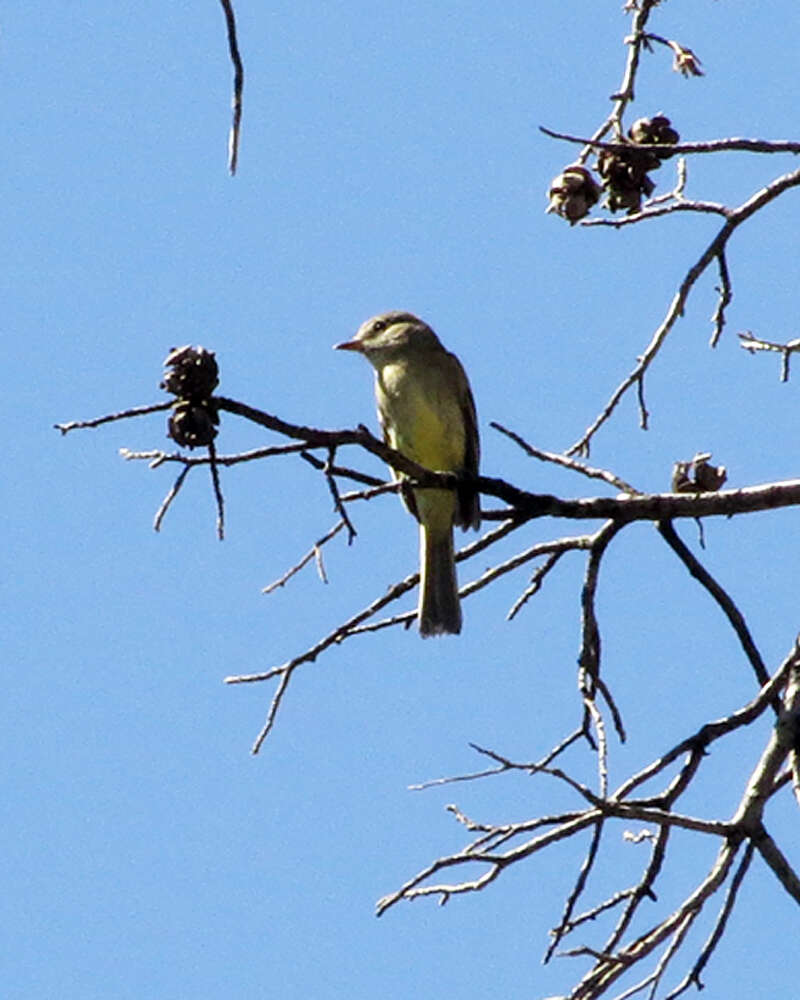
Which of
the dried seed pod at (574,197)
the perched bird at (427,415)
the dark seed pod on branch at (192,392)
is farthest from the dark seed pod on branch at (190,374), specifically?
the perched bird at (427,415)

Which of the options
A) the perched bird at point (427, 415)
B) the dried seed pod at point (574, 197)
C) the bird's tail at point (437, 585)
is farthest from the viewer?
the perched bird at point (427, 415)

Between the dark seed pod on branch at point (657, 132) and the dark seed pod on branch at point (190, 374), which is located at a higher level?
the dark seed pod on branch at point (657, 132)

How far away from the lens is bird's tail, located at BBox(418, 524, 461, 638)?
6320 mm

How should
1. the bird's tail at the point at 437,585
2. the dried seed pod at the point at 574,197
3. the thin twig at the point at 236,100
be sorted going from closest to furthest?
1. the thin twig at the point at 236,100
2. the dried seed pod at the point at 574,197
3. the bird's tail at the point at 437,585

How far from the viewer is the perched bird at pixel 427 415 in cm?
734

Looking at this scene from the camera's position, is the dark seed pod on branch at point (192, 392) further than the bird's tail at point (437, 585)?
No

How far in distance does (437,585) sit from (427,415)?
3.91ft

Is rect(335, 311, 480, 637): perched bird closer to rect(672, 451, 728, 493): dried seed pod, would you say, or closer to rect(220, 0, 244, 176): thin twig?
rect(672, 451, 728, 493): dried seed pod

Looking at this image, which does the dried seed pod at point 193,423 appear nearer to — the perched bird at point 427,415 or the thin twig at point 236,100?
the thin twig at point 236,100

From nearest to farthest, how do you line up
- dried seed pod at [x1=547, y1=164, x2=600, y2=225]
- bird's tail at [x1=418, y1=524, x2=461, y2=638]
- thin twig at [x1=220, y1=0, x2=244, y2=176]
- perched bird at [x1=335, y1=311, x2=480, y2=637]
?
thin twig at [x1=220, y1=0, x2=244, y2=176]
dried seed pod at [x1=547, y1=164, x2=600, y2=225]
bird's tail at [x1=418, y1=524, x2=461, y2=638]
perched bird at [x1=335, y1=311, x2=480, y2=637]

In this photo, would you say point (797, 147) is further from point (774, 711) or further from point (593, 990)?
point (593, 990)

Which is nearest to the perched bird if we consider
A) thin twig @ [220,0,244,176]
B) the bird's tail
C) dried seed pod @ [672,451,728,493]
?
the bird's tail

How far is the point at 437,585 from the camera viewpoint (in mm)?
6539

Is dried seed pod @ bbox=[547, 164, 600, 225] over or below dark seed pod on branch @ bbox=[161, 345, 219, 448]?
over
